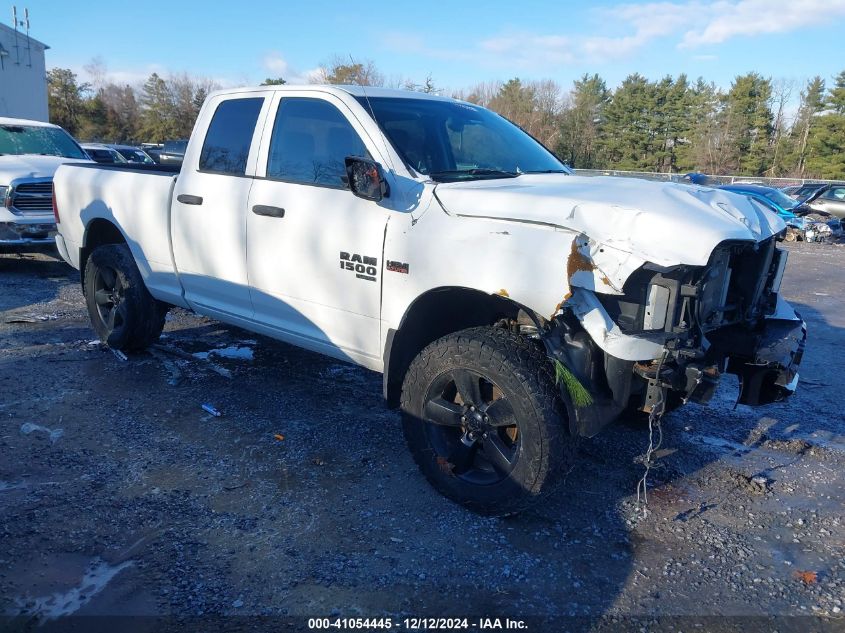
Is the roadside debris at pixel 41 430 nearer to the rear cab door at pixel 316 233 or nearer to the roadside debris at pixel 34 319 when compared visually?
the rear cab door at pixel 316 233

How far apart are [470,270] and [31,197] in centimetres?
820

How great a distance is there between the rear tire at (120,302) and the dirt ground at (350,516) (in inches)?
13.1

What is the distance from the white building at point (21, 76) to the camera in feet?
103

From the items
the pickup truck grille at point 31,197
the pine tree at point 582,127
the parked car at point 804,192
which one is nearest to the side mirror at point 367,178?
the pickup truck grille at point 31,197

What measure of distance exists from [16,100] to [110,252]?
33507 millimetres

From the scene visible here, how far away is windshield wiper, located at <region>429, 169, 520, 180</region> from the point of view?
3.73 meters

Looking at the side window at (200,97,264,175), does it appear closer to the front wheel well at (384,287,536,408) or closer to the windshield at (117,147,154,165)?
the front wheel well at (384,287,536,408)

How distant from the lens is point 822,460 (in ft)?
14.1

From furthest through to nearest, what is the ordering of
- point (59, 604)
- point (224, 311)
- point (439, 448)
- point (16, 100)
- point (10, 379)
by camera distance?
1. point (16, 100)
2. point (10, 379)
3. point (224, 311)
4. point (439, 448)
5. point (59, 604)

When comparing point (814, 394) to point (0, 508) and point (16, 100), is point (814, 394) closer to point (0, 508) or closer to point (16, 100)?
point (0, 508)

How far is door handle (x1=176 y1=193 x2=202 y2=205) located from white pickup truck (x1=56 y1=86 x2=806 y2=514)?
0.02 meters

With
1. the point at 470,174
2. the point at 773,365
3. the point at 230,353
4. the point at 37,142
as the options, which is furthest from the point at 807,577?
the point at 37,142

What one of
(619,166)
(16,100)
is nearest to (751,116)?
(619,166)

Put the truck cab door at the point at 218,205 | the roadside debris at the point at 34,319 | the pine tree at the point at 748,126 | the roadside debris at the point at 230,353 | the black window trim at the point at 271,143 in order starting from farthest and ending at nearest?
the pine tree at the point at 748,126 < the roadside debris at the point at 34,319 < the roadside debris at the point at 230,353 < the truck cab door at the point at 218,205 < the black window trim at the point at 271,143
